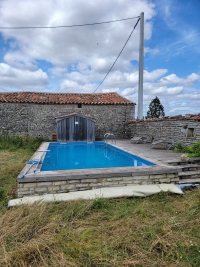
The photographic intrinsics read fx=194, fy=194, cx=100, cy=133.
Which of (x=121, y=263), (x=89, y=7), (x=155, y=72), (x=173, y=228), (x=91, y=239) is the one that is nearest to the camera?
(x=121, y=263)

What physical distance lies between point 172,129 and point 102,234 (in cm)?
778

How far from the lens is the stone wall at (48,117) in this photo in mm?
14117

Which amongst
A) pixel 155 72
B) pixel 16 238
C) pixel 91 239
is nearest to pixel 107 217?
pixel 91 239

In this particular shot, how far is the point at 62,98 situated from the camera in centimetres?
1538

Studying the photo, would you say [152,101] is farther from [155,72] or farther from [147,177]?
[147,177]

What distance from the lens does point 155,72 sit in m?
21.1

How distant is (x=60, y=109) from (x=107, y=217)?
39.9ft

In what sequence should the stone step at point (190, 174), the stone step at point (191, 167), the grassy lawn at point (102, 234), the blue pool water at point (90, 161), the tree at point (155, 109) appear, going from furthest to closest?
the tree at point (155, 109) → the blue pool water at point (90, 161) → the stone step at point (191, 167) → the stone step at point (190, 174) → the grassy lawn at point (102, 234)

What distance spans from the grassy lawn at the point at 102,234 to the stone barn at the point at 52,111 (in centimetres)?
1084

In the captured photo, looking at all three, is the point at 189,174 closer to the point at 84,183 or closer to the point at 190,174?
the point at 190,174


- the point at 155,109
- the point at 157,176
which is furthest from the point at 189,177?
the point at 155,109

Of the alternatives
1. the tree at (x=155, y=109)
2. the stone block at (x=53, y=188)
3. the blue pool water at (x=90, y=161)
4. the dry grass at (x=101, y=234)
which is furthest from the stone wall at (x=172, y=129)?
the tree at (x=155, y=109)

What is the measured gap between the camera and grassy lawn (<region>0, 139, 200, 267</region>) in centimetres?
244

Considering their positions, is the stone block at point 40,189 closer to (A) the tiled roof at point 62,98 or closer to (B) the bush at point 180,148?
(B) the bush at point 180,148
